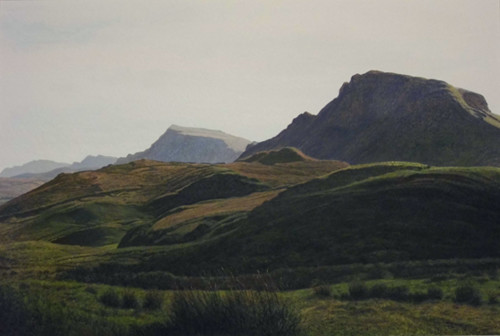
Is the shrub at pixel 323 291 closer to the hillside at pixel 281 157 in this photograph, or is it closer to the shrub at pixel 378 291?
the shrub at pixel 378 291

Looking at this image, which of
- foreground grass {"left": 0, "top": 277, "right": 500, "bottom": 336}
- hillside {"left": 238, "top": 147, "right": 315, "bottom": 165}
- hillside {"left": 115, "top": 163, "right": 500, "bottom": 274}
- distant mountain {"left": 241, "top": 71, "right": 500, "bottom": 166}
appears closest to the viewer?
foreground grass {"left": 0, "top": 277, "right": 500, "bottom": 336}

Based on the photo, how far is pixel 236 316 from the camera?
55.0 feet

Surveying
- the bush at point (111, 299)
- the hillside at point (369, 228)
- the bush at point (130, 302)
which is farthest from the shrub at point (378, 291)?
the bush at point (111, 299)

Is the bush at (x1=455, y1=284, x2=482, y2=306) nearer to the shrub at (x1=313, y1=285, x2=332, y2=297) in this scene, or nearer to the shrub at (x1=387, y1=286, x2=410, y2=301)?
the shrub at (x1=387, y1=286, x2=410, y2=301)

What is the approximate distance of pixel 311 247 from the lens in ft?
108

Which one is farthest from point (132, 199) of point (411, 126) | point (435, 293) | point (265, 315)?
point (411, 126)

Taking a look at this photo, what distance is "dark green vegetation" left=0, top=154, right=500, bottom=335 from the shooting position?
18.1 metres

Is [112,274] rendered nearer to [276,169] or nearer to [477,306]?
[477,306]

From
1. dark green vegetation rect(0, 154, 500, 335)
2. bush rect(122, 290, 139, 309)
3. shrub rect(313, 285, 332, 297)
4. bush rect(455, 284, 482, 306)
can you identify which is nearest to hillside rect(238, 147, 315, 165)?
dark green vegetation rect(0, 154, 500, 335)

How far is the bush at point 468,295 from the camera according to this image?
68.6 ft

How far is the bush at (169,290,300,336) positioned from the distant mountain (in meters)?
110

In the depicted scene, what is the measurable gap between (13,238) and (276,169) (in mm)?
43559

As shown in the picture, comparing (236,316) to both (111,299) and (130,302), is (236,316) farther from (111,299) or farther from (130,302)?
(111,299)

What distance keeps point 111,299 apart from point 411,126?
14510cm
